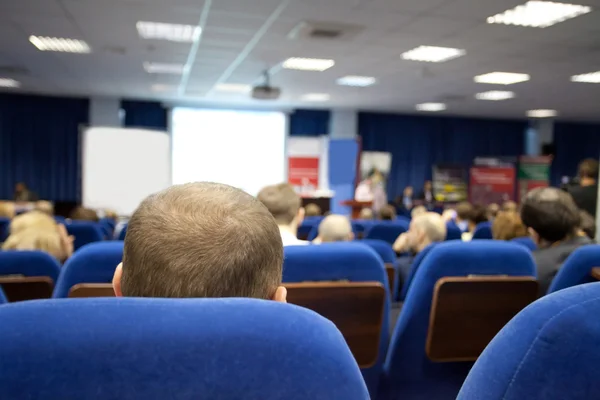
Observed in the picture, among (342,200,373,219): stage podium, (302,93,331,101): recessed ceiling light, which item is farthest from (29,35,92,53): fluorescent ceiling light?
(342,200,373,219): stage podium

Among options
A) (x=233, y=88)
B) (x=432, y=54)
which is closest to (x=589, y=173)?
(x=432, y=54)

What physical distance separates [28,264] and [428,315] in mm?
1668

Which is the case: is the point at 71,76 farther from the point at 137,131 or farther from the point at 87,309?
the point at 87,309

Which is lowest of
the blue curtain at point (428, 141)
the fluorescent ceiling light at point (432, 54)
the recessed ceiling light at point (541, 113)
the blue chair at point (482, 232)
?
the blue chair at point (482, 232)

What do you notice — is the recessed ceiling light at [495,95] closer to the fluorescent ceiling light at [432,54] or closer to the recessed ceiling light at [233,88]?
the fluorescent ceiling light at [432,54]

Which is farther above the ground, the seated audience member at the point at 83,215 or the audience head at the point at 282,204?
the audience head at the point at 282,204

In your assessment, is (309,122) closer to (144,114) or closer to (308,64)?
(144,114)

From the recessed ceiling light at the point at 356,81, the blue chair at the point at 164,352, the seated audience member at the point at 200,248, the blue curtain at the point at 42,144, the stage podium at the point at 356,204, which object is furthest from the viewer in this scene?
the blue curtain at the point at 42,144

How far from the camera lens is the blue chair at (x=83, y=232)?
452cm

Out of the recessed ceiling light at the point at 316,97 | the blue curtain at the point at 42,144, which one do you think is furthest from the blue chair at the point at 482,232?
the blue curtain at the point at 42,144

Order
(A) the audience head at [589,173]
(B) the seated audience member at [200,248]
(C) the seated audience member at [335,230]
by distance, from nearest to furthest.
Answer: (B) the seated audience member at [200,248]
(C) the seated audience member at [335,230]
(A) the audience head at [589,173]

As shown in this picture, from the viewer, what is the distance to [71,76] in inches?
360

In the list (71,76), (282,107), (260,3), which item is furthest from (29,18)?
(282,107)

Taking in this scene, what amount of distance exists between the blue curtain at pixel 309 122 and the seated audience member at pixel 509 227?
33.4ft
